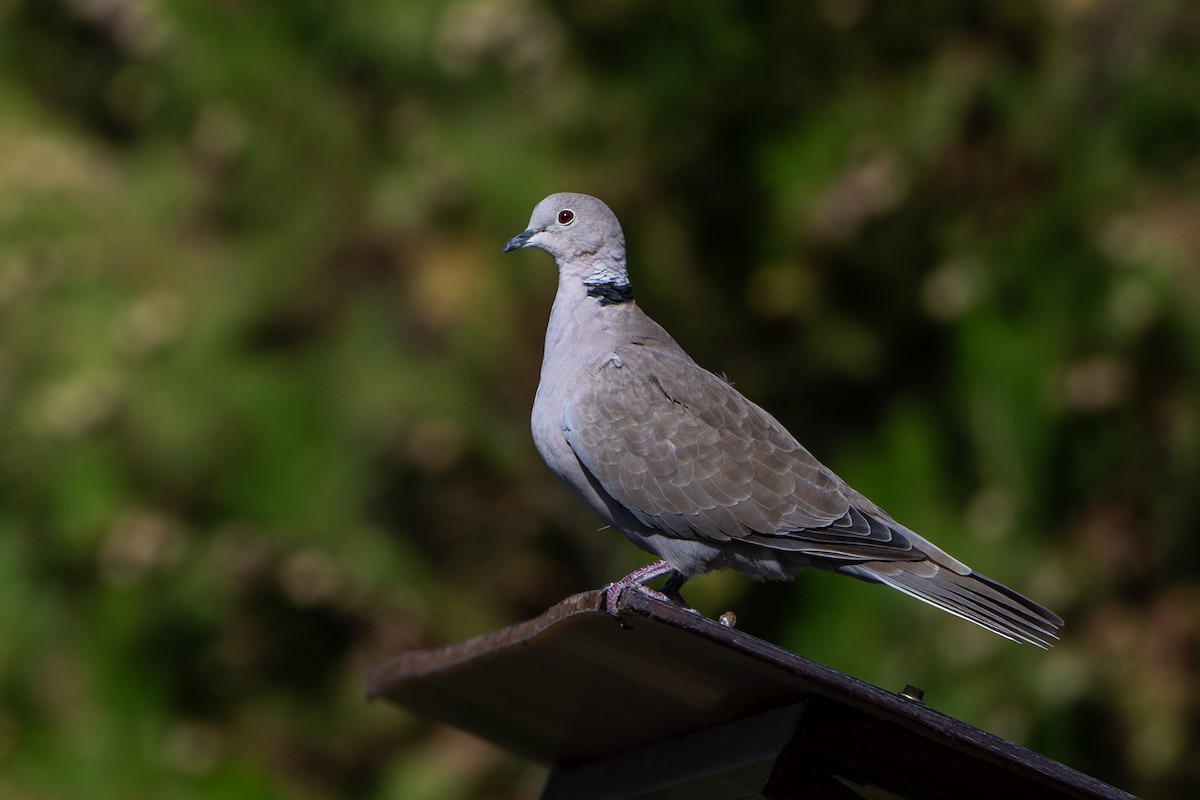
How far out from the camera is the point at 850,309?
4.96 metres

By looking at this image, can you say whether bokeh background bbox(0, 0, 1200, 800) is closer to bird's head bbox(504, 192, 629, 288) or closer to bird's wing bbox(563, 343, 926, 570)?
bird's head bbox(504, 192, 629, 288)

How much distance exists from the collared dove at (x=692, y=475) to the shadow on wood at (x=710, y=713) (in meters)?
0.36

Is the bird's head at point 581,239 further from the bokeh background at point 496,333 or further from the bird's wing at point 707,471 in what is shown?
the bokeh background at point 496,333

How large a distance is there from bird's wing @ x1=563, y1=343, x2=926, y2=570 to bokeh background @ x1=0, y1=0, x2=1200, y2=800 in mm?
1185

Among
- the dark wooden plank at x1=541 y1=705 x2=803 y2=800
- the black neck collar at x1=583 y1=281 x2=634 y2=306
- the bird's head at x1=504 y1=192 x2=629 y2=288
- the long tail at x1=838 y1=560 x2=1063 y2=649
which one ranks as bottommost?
the dark wooden plank at x1=541 y1=705 x2=803 y2=800

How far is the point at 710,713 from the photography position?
95.1 inches

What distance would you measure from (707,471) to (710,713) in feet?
2.55

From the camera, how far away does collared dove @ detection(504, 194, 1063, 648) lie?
2947 millimetres

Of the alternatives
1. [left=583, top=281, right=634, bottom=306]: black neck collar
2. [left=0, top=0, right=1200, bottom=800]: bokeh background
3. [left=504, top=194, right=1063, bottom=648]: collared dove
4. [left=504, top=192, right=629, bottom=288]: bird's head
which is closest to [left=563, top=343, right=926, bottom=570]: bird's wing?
[left=504, top=194, right=1063, bottom=648]: collared dove

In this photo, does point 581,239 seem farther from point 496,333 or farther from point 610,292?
point 496,333

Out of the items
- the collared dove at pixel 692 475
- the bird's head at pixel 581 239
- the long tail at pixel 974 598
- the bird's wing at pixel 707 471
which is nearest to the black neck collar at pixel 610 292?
the bird's head at pixel 581 239

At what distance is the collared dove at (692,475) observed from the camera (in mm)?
2947

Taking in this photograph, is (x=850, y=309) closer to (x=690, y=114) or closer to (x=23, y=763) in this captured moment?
(x=690, y=114)

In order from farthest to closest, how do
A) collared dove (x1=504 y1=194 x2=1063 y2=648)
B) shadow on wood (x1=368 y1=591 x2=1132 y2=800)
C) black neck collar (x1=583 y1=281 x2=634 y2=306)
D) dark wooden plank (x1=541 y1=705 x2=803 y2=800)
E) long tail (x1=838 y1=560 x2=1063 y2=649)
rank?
black neck collar (x1=583 y1=281 x2=634 y2=306) → collared dove (x1=504 y1=194 x2=1063 y2=648) → long tail (x1=838 y1=560 x2=1063 y2=649) → dark wooden plank (x1=541 y1=705 x2=803 y2=800) → shadow on wood (x1=368 y1=591 x2=1132 y2=800)
